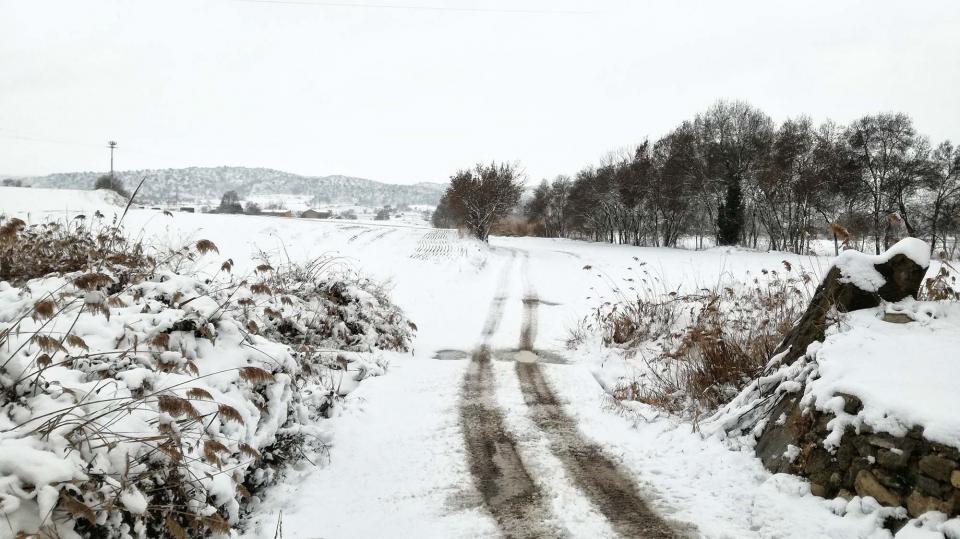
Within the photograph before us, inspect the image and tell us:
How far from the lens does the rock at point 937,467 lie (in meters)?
3.05

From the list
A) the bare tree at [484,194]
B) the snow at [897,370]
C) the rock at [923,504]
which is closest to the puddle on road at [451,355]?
the snow at [897,370]

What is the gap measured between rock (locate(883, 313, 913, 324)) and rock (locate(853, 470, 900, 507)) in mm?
1702

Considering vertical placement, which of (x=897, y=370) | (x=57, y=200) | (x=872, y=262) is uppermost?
(x=57, y=200)

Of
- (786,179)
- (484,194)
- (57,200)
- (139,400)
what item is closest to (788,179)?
(786,179)

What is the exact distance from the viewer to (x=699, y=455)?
4.79 m

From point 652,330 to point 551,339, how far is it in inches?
99.7

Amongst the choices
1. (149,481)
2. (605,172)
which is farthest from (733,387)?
(605,172)

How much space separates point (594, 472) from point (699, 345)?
3.09 metres

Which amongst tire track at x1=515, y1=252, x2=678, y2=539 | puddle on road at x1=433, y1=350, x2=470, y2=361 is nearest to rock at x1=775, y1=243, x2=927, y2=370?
tire track at x1=515, y1=252, x2=678, y2=539

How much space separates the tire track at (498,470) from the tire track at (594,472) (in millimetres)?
450

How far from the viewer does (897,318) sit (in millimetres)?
4484

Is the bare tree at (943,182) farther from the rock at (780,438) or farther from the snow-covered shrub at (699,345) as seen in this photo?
the rock at (780,438)

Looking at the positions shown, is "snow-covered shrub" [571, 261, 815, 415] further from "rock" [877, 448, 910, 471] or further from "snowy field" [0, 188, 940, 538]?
"rock" [877, 448, 910, 471]

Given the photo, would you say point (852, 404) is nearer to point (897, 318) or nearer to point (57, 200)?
point (897, 318)
